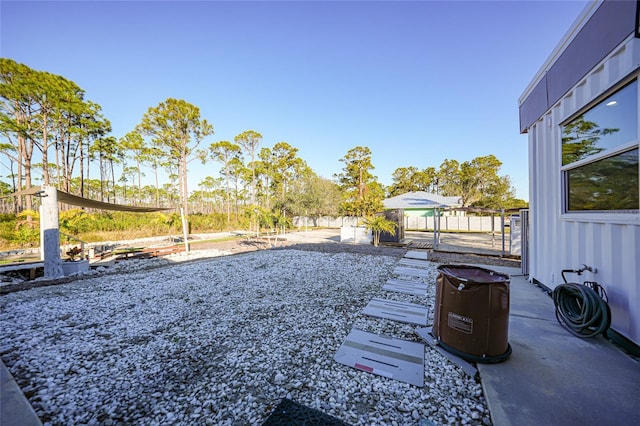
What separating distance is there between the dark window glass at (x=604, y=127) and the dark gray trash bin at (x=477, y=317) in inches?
76.6

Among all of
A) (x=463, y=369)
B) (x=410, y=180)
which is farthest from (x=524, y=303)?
(x=410, y=180)

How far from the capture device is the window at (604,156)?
94.0 inches

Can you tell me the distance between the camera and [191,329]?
2.96m

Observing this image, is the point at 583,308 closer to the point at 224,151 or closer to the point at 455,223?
the point at 455,223

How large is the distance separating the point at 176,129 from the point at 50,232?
1871cm

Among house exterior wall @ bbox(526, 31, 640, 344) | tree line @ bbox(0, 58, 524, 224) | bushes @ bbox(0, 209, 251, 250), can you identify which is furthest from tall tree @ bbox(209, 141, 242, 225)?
house exterior wall @ bbox(526, 31, 640, 344)

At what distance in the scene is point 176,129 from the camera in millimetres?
21422

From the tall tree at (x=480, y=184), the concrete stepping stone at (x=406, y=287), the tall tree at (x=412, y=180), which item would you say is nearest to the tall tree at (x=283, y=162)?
the tall tree at (x=412, y=180)

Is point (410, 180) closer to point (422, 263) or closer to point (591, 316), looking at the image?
point (422, 263)

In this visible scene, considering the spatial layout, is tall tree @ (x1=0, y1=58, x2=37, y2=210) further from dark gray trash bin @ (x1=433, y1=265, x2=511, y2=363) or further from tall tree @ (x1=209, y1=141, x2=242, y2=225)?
dark gray trash bin @ (x1=433, y1=265, x2=511, y2=363)

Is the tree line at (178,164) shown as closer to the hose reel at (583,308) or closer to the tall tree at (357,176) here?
the tall tree at (357,176)

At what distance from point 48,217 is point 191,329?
555 cm

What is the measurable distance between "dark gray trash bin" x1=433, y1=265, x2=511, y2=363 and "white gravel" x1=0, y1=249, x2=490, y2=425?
25 centimetres

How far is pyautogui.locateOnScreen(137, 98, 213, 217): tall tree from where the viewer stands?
2059cm
